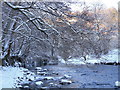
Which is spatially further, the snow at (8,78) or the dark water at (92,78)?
the dark water at (92,78)

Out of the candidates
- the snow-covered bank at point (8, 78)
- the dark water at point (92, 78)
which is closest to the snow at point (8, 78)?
the snow-covered bank at point (8, 78)

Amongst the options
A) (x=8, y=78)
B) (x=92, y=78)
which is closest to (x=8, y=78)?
(x=8, y=78)

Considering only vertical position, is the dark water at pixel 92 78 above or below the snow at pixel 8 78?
below

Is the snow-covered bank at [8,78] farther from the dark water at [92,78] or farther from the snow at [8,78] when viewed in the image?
the dark water at [92,78]

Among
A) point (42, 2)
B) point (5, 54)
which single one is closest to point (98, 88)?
point (42, 2)

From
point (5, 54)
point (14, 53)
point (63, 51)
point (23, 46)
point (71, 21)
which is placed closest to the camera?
point (71, 21)

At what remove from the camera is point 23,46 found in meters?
18.1

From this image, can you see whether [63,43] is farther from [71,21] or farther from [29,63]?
[29,63]

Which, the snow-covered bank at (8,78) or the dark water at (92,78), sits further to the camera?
the dark water at (92,78)

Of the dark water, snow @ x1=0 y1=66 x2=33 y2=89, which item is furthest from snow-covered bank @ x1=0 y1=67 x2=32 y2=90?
the dark water

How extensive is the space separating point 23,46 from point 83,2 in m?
10.5

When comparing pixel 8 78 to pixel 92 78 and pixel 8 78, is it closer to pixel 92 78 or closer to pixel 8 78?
pixel 8 78

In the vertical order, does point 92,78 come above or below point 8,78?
below

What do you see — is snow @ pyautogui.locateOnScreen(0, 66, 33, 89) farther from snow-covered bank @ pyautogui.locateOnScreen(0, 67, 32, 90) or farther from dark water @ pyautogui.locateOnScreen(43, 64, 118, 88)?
dark water @ pyautogui.locateOnScreen(43, 64, 118, 88)
